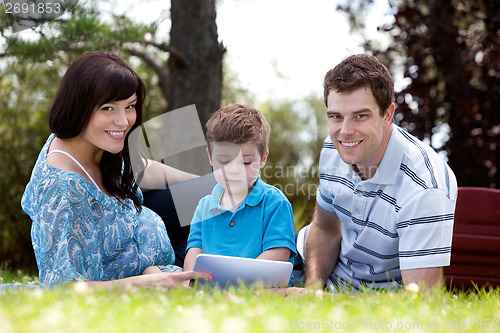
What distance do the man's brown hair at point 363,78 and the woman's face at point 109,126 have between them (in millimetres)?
1221

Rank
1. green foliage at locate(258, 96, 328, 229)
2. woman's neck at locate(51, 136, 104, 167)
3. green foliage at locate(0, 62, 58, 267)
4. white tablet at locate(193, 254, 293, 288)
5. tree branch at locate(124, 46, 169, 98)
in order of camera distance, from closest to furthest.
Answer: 1. white tablet at locate(193, 254, 293, 288)
2. woman's neck at locate(51, 136, 104, 167)
3. tree branch at locate(124, 46, 169, 98)
4. green foliage at locate(0, 62, 58, 267)
5. green foliage at locate(258, 96, 328, 229)

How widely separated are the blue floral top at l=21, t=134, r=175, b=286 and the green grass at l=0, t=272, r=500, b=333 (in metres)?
0.38

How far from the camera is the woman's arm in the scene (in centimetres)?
428

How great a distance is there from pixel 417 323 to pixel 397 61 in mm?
5361

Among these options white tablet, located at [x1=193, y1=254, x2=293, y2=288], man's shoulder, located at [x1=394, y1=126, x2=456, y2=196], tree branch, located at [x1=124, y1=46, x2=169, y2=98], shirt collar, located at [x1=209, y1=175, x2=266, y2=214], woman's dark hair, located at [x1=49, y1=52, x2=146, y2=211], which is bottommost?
white tablet, located at [x1=193, y1=254, x2=293, y2=288]

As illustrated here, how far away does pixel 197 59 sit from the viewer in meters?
6.04

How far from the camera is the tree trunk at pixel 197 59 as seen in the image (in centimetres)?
602

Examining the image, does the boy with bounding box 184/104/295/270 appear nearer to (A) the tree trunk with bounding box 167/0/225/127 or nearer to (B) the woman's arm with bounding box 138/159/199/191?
(B) the woman's arm with bounding box 138/159/199/191

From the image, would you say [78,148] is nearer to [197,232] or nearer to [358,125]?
[197,232]

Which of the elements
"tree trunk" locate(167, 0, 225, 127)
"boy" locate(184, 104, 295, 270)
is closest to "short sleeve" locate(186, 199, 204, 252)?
"boy" locate(184, 104, 295, 270)

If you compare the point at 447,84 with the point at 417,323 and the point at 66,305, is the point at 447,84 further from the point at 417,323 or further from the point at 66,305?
the point at 66,305

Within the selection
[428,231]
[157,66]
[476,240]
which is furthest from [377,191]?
[157,66]

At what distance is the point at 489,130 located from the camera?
620 centimetres

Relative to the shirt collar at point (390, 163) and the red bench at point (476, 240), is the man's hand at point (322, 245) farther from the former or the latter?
the red bench at point (476, 240)
